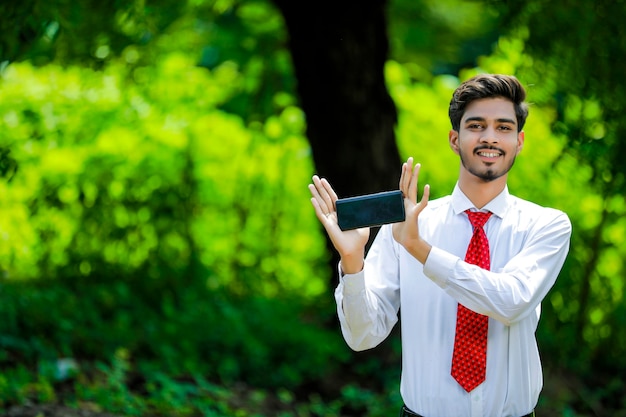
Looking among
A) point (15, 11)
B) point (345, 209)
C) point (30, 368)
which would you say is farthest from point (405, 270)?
point (30, 368)

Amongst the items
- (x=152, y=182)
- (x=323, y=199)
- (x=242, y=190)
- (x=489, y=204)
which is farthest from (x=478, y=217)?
(x=242, y=190)

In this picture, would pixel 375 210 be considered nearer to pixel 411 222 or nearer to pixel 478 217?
pixel 411 222

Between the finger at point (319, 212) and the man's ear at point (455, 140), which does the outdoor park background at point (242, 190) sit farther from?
the finger at point (319, 212)

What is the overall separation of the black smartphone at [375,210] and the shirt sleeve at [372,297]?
157 millimetres

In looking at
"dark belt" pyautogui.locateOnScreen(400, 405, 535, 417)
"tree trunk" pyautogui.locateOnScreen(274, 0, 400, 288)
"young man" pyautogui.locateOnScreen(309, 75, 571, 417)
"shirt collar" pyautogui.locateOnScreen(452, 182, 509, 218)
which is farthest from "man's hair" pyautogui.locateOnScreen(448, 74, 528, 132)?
"tree trunk" pyautogui.locateOnScreen(274, 0, 400, 288)

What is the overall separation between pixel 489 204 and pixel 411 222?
0.37 meters

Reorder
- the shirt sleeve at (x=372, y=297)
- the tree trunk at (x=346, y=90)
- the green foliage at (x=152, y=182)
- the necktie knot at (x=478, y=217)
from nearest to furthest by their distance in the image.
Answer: the shirt sleeve at (x=372, y=297), the necktie knot at (x=478, y=217), the tree trunk at (x=346, y=90), the green foliage at (x=152, y=182)

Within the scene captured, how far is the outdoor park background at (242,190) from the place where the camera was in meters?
5.30

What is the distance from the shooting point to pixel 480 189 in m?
2.81

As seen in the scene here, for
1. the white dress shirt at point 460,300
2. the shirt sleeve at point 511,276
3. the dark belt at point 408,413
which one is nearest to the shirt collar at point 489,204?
the white dress shirt at point 460,300

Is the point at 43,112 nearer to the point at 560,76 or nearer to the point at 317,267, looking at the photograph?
the point at 317,267

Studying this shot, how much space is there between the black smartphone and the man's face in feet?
1.03

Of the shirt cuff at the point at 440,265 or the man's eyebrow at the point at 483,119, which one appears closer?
the shirt cuff at the point at 440,265

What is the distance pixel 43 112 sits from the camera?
21.3ft
